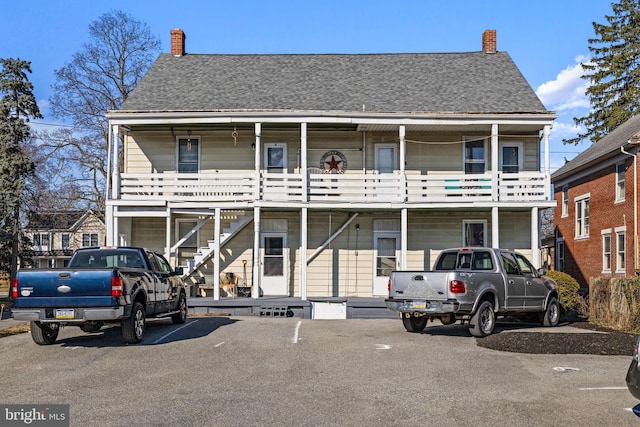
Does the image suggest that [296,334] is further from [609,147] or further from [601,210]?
[601,210]

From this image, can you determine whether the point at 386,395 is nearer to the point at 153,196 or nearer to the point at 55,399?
the point at 55,399

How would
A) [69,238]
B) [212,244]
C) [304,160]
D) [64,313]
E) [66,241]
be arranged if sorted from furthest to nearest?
[66,241] → [69,238] → [212,244] → [304,160] → [64,313]

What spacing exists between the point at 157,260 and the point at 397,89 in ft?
37.8

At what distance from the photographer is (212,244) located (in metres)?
21.4

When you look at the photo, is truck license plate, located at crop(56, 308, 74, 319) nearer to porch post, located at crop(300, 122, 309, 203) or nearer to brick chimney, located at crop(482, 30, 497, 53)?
porch post, located at crop(300, 122, 309, 203)

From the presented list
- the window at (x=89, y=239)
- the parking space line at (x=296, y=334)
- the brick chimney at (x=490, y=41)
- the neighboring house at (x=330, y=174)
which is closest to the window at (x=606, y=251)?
the neighboring house at (x=330, y=174)

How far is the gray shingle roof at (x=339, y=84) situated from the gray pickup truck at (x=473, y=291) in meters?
6.98

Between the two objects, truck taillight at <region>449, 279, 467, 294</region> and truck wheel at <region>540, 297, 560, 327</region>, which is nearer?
truck taillight at <region>449, 279, 467, 294</region>

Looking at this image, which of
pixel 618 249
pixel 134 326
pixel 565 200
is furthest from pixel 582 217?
pixel 134 326

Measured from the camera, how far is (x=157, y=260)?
15031 mm

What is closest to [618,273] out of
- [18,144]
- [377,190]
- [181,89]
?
[377,190]

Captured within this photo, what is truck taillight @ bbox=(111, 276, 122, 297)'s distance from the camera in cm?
1176

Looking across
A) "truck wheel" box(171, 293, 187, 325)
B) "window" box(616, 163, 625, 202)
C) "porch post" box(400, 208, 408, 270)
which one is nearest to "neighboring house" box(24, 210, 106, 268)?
"porch post" box(400, 208, 408, 270)

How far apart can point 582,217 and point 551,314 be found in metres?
16.5
